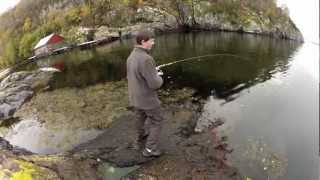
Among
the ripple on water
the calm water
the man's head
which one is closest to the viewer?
the man's head

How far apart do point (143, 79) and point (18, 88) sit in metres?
12.8

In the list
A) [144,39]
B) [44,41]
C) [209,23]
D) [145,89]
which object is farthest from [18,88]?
[209,23]

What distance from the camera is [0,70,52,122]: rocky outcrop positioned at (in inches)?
650

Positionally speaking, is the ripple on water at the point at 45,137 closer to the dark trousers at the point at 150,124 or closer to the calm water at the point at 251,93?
the dark trousers at the point at 150,124

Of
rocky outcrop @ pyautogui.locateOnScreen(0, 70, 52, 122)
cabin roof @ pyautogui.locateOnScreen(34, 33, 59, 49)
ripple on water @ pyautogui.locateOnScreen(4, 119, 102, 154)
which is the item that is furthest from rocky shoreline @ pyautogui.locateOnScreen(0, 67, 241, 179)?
cabin roof @ pyautogui.locateOnScreen(34, 33, 59, 49)

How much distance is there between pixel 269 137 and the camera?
41.9 ft

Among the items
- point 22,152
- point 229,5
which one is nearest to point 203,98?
point 22,152

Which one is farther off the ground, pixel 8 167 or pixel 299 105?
pixel 8 167

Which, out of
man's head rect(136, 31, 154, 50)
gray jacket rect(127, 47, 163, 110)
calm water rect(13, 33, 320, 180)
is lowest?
calm water rect(13, 33, 320, 180)

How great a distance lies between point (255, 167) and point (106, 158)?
4253 millimetres

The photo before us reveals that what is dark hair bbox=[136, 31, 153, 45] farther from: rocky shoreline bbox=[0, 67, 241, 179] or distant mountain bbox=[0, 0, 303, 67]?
distant mountain bbox=[0, 0, 303, 67]

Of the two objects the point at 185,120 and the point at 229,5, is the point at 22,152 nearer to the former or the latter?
the point at 185,120

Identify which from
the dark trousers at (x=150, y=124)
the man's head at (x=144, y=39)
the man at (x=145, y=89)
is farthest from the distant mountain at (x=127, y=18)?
the man's head at (x=144, y=39)

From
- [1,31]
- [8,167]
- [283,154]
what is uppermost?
[1,31]
